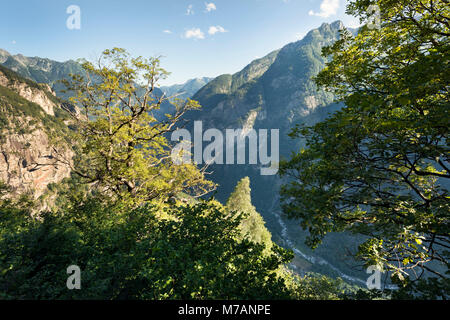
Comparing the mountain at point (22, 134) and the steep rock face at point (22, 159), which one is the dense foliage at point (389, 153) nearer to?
the mountain at point (22, 134)

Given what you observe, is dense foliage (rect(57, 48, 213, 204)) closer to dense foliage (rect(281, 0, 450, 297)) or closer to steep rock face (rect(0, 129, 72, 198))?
dense foliage (rect(281, 0, 450, 297))

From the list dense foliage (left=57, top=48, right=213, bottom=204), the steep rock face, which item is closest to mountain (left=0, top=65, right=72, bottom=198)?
the steep rock face

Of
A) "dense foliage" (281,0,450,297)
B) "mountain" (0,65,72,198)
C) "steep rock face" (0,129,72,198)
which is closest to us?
"dense foliage" (281,0,450,297)

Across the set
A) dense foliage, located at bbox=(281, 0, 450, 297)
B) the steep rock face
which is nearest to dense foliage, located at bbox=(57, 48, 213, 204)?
dense foliage, located at bbox=(281, 0, 450, 297)

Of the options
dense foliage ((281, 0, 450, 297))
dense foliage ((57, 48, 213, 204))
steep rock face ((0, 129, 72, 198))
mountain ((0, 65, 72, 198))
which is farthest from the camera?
mountain ((0, 65, 72, 198))

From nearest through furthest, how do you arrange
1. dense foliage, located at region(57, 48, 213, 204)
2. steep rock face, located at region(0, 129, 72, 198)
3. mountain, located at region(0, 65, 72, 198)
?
dense foliage, located at region(57, 48, 213, 204) → steep rock face, located at region(0, 129, 72, 198) → mountain, located at region(0, 65, 72, 198)

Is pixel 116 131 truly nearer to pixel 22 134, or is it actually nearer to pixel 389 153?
pixel 389 153

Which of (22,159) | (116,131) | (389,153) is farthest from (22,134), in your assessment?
(389,153)

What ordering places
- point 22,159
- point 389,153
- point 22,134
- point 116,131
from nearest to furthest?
point 389,153, point 116,131, point 22,159, point 22,134

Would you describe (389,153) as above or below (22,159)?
above

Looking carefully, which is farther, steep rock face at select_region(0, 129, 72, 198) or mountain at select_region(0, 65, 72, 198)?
mountain at select_region(0, 65, 72, 198)

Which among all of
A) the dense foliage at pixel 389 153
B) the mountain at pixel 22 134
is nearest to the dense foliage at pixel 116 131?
the dense foliage at pixel 389 153

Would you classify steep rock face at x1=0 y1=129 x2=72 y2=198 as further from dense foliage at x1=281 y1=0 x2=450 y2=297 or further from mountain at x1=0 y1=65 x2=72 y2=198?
dense foliage at x1=281 y1=0 x2=450 y2=297
